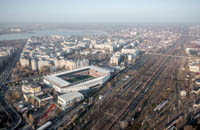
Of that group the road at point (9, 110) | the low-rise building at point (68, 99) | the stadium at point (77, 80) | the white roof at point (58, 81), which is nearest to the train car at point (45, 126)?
the road at point (9, 110)

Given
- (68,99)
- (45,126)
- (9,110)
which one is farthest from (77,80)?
(45,126)

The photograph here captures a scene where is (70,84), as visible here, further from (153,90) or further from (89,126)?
(153,90)

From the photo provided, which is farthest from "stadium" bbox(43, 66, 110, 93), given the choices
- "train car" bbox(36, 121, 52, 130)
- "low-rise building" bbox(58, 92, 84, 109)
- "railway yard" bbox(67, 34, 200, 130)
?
"train car" bbox(36, 121, 52, 130)

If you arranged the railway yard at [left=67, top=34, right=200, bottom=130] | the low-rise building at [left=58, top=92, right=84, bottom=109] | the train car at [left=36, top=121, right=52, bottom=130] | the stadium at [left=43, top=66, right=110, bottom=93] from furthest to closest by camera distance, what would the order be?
1. the stadium at [left=43, top=66, right=110, bottom=93]
2. the low-rise building at [left=58, top=92, right=84, bottom=109]
3. the railway yard at [left=67, top=34, right=200, bottom=130]
4. the train car at [left=36, top=121, right=52, bottom=130]

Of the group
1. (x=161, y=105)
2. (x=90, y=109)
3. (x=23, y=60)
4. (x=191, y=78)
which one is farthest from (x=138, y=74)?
(x=23, y=60)

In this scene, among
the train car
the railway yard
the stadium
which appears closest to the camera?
the train car

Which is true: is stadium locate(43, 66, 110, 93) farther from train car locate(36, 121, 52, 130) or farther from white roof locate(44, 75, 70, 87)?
train car locate(36, 121, 52, 130)
